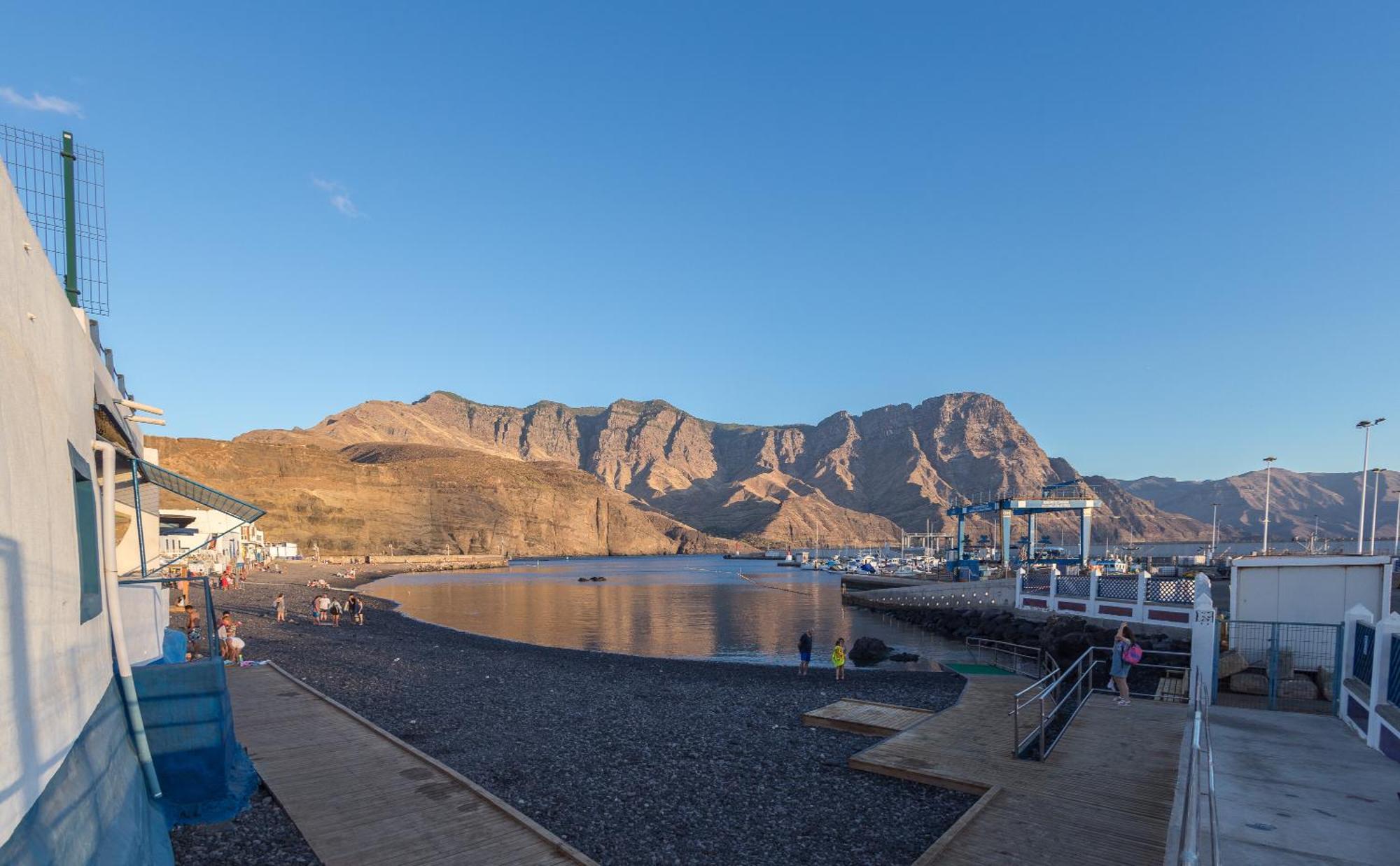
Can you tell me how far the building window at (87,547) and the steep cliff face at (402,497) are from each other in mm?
115646

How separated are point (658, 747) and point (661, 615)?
143 feet

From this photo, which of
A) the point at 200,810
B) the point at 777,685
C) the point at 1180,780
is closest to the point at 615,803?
the point at 200,810

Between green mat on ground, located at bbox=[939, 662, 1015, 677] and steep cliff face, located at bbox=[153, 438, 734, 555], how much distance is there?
111670 mm

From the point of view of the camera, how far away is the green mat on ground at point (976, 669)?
2612cm

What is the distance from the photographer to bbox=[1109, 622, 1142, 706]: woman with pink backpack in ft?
47.6

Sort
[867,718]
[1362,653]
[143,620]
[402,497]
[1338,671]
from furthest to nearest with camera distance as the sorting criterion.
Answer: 1. [402,497]
2. [867,718]
3. [1338,671]
4. [1362,653]
5. [143,620]

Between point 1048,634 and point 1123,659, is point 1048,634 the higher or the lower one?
the lower one

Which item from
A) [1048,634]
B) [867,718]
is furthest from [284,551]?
[867,718]

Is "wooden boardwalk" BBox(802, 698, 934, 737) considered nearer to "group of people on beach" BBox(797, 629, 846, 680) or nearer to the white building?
"group of people on beach" BBox(797, 629, 846, 680)

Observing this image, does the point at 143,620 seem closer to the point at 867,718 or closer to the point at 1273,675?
the point at 867,718

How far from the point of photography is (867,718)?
51.0 feet

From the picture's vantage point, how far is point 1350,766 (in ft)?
33.4

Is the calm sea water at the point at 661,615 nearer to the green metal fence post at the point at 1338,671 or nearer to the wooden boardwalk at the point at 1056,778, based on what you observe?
the wooden boardwalk at the point at 1056,778

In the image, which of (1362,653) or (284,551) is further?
(284,551)
